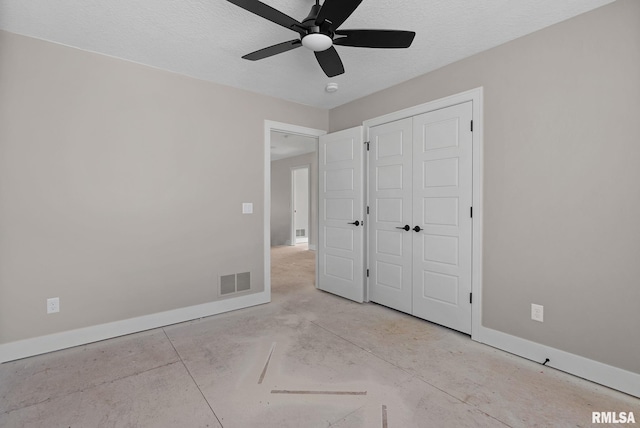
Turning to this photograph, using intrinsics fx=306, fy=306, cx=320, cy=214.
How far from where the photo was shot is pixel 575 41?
2195mm

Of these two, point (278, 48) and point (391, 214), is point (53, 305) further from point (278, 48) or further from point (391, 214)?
point (391, 214)

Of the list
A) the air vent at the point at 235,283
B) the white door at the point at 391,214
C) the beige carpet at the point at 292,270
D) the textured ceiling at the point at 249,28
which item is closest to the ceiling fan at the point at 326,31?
the textured ceiling at the point at 249,28

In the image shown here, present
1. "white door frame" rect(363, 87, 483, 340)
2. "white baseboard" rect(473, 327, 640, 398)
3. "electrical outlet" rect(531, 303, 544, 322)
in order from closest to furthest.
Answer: "white baseboard" rect(473, 327, 640, 398)
"electrical outlet" rect(531, 303, 544, 322)
"white door frame" rect(363, 87, 483, 340)

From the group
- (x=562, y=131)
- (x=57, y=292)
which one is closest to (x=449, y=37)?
(x=562, y=131)

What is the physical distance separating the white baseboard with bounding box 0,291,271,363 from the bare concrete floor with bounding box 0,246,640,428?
78 millimetres

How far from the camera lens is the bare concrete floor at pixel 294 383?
5.71ft

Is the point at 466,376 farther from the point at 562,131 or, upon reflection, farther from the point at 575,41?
the point at 575,41

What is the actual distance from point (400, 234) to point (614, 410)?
203cm

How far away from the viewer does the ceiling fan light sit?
6.35 feet

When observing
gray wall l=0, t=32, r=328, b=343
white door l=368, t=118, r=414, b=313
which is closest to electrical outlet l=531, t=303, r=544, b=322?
white door l=368, t=118, r=414, b=313

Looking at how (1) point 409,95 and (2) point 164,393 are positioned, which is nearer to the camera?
(2) point 164,393

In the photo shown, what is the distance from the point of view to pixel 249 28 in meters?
2.33

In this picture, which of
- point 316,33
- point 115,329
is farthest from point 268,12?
point 115,329

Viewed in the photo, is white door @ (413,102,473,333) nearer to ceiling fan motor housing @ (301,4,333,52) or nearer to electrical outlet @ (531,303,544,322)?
electrical outlet @ (531,303,544,322)
